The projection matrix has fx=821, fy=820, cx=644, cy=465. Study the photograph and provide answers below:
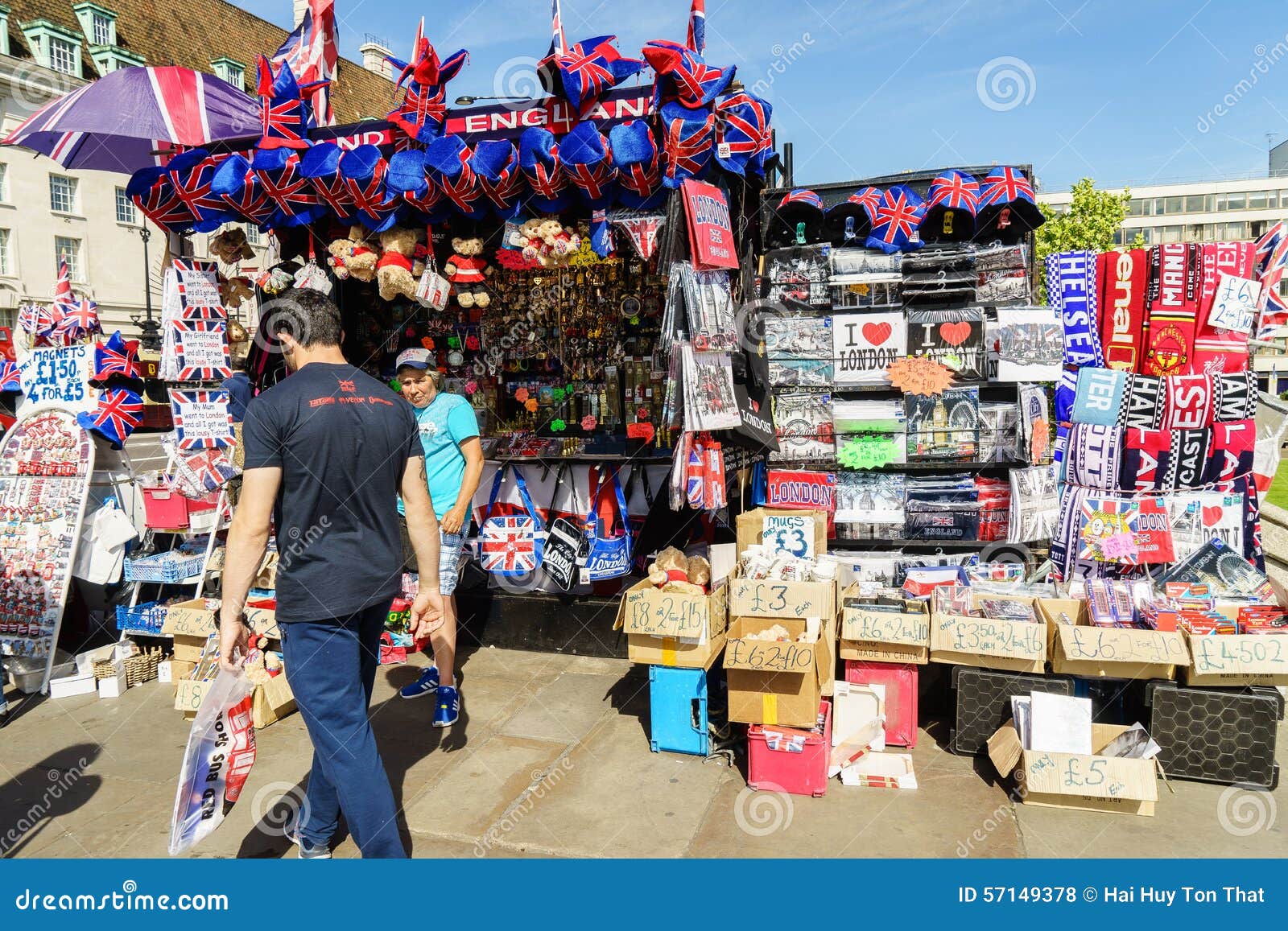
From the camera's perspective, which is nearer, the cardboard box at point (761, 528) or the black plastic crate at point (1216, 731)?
the black plastic crate at point (1216, 731)

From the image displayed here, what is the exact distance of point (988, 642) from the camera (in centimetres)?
403

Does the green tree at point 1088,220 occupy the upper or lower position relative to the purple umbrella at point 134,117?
upper

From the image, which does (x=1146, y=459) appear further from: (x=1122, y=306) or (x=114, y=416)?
(x=114, y=416)

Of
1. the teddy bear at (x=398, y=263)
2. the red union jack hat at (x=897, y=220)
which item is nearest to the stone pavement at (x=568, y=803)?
the teddy bear at (x=398, y=263)

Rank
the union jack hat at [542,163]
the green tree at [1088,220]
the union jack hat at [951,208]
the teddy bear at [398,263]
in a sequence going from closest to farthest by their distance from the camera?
1. the union jack hat at [542,163]
2. the union jack hat at [951,208]
3. the teddy bear at [398,263]
4. the green tree at [1088,220]

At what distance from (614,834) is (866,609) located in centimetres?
168

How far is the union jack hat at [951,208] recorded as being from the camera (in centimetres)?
Result: 519

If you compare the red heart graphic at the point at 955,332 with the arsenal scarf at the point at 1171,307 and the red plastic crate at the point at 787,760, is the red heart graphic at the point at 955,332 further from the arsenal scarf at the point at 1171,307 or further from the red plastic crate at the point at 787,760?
the red plastic crate at the point at 787,760

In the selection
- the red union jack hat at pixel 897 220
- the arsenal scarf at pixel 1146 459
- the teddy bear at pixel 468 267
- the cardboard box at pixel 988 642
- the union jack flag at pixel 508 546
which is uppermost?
the red union jack hat at pixel 897 220

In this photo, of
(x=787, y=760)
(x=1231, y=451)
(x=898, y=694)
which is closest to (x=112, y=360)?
(x=787, y=760)

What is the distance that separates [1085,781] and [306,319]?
3.69 m

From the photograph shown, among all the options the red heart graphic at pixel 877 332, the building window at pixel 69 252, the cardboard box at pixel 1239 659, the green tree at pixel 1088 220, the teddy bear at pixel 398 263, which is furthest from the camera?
the building window at pixel 69 252

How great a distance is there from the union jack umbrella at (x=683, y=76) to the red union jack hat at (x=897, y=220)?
139cm

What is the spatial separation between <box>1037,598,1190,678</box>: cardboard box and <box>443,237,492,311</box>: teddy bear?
13.4 ft
